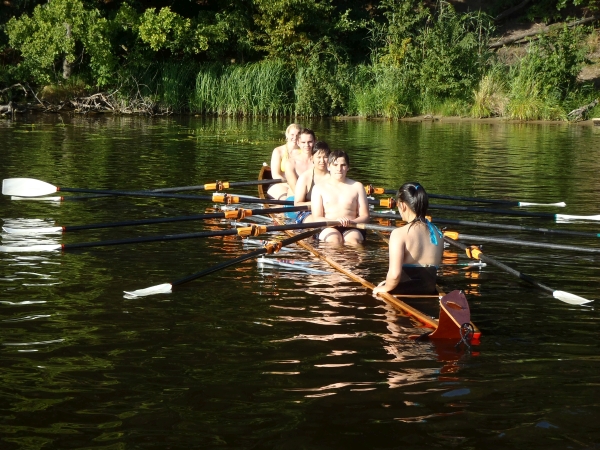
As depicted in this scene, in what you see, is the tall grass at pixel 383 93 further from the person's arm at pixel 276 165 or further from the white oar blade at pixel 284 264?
the white oar blade at pixel 284 264

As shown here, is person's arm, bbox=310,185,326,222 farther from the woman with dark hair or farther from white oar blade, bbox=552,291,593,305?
white oar blade, bbox=552,291,593,305

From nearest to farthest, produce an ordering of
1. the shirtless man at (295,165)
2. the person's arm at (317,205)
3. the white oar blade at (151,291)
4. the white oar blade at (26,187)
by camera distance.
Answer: the white oar blade at (151,291) → the person's arm at (317,205) → the white oar blade at (26,187) → the shirtless man at (295,165)

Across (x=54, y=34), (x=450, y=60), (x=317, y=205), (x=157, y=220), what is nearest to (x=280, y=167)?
(x=317, y=205)

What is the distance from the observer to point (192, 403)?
5.55 m

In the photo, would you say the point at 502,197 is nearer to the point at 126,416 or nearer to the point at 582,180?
the point at 582,180

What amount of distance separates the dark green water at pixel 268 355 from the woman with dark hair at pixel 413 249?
0.29 m

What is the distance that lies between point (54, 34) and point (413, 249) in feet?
83.0

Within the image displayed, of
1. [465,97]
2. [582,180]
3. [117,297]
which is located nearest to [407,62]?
[465,97]

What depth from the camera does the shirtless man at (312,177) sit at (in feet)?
36.0

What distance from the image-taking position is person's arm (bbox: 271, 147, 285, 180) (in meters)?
13.4

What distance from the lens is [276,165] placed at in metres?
13.4

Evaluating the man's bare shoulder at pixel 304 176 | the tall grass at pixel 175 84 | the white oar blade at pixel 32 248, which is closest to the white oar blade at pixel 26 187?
the white oar blade at pixel 32 248

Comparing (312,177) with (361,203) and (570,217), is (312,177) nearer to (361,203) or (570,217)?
(361,203)

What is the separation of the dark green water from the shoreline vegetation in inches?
751
